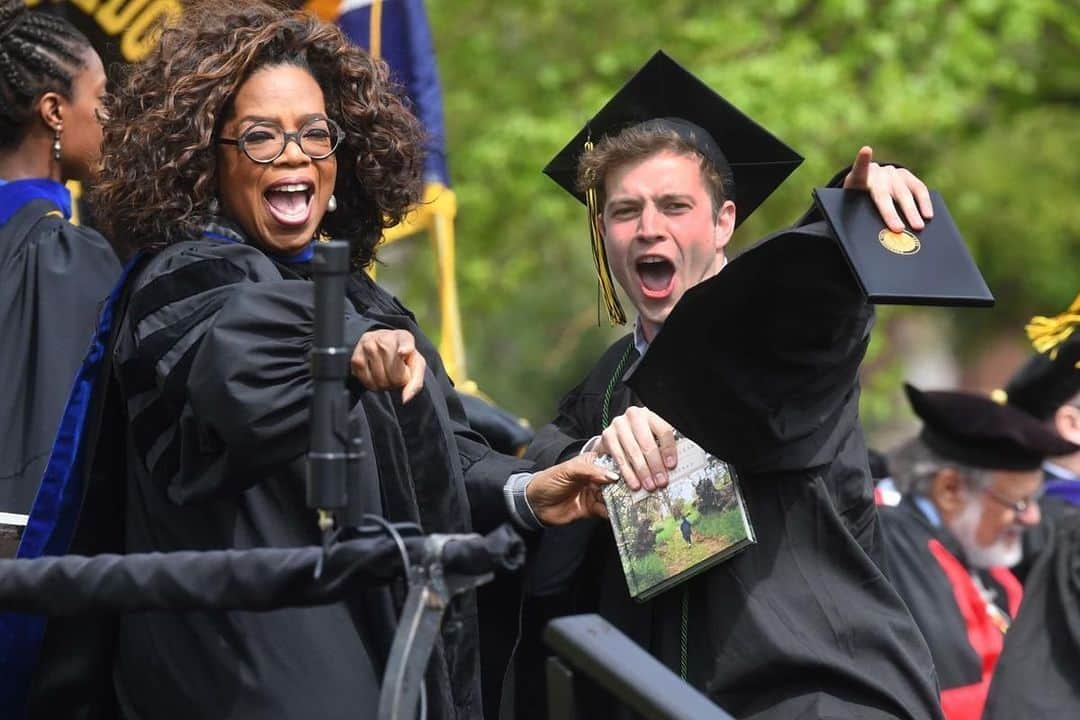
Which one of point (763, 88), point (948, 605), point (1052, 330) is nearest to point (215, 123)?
point (1052, 330)

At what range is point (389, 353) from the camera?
10.1ft

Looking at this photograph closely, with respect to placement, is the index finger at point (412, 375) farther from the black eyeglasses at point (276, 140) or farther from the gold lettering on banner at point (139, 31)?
the gold lettering on banner at point (139, 31)

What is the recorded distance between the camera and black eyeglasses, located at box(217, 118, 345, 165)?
3.62 metres

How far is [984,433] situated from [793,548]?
421 cm

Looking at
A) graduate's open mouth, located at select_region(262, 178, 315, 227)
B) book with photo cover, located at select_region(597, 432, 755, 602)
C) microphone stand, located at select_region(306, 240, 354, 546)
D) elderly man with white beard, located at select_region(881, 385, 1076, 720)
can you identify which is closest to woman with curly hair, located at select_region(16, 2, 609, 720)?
graduate's open mouth, located at select_region(262, 178, 315, 227)

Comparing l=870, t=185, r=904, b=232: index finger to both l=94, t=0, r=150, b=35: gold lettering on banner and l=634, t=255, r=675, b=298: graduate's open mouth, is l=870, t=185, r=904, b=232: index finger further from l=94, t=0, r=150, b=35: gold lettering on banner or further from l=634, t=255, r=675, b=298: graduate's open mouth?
l=94, t=0, r=150, b=35: gold lettering on banner

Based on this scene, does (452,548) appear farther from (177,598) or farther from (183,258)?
(183,258)

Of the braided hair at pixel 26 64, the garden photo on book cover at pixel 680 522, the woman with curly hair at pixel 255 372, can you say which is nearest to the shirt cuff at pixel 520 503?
the woman with curly hair at pixel 255 372

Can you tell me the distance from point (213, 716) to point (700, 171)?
5.43 ft

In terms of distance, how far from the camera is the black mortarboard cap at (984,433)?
7543 mm

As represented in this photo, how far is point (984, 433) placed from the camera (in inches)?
300

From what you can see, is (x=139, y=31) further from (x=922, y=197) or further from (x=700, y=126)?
(x=922, y=197)

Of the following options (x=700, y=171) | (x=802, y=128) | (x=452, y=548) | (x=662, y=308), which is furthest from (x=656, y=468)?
(x=802, y=128)

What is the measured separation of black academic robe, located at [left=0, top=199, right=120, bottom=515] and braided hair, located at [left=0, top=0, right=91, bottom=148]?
0.28 m
